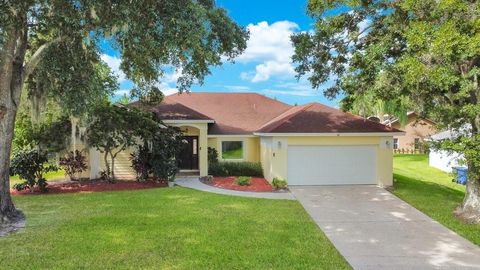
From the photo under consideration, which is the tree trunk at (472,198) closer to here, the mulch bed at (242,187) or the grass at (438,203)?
the grass at (438,203)

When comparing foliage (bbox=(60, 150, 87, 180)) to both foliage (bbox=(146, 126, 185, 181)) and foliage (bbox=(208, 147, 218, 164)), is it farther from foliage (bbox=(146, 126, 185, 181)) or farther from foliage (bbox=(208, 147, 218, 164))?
foliage (bbox=(208, 147, 218, 164))

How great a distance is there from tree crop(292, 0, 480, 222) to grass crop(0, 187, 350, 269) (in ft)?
16.4

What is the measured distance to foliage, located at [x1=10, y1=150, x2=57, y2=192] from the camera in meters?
15.8

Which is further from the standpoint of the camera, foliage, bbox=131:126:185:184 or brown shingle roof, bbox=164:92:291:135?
brown shingle roof, bbox=164:92:291:135

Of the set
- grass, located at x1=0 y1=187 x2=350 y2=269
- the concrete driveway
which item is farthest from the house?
grass, located at x1=0 y1=187 x2=350 y2=269

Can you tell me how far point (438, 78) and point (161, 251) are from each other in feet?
26.6

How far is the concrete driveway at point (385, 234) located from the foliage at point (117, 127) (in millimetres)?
8023

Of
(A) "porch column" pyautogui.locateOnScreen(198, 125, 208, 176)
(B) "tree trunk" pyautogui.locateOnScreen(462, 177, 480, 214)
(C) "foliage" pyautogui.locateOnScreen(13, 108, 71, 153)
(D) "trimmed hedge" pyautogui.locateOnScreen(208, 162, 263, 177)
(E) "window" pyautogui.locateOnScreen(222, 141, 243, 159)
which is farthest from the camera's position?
(E) "window" pyautogui.locateOnScreen(222, 141, 243, 159)

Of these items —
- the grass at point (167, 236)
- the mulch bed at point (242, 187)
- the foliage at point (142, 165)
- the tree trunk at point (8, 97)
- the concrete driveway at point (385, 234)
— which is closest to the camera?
the grass at point (167, 236)

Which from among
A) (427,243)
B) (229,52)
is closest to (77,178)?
(229,52)

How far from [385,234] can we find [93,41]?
400 inches

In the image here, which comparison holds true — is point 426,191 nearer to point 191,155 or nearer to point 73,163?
point 191,155

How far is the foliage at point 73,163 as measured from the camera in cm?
1770

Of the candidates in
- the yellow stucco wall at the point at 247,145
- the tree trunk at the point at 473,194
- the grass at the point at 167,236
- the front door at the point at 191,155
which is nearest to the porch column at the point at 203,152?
the front door at the point at 191,155
